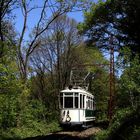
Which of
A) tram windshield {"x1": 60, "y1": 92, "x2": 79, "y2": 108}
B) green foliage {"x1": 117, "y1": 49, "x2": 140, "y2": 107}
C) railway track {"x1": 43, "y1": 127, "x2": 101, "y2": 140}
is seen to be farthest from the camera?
tram windshield {"x1": 60, "y1": 92, "x2": 79, "y2": 108}

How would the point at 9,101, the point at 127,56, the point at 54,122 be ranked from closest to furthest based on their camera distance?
1. the point at 9,101
2. the point at 127,56
3. the point at 54,122

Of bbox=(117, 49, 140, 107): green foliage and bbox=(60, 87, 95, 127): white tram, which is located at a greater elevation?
bbox=(117, 49, 140, 107): green foliage

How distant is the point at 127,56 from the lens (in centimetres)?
3519

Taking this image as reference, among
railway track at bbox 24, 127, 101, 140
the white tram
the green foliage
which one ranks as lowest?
railway track at bbox 24, 127, 101, 140

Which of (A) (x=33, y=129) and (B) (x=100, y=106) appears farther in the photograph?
(B) (x=100, y=106)

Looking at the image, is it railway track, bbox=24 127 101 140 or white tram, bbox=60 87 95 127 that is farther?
white tram, bbox=60 87 95 127

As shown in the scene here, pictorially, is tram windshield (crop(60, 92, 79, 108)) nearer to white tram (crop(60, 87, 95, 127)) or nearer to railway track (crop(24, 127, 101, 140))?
white tram (crop(60, 87, 95, 127))

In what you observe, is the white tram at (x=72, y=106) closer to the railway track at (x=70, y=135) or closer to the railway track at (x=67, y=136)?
the railway track at (x=67, y=136)

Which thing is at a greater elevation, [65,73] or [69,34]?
[69,34]

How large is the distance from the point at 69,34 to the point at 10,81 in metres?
30.5

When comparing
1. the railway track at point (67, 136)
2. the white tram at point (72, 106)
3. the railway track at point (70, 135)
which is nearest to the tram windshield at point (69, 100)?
the white tram at point (72, 106)

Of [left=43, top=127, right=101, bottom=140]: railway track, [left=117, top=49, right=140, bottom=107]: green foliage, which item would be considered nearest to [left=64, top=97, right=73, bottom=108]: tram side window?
[left=43, top=127, right=101, bottom=140]: railway track

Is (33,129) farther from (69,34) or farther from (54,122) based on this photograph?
(69,34)

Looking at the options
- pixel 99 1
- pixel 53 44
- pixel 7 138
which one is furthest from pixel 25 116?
pixel 53 44
